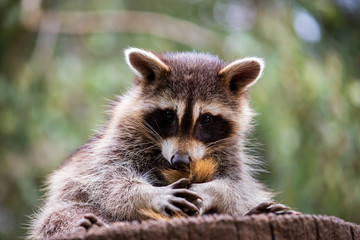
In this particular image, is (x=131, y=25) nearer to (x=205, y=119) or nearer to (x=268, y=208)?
(x=205, y=119)

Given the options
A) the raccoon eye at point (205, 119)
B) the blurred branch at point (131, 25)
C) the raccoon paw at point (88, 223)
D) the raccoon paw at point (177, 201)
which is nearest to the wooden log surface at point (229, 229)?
the raccoon paw at point (88, 223)

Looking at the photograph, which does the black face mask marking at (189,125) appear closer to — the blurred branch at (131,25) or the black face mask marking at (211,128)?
the black face mask marking at (211,128)

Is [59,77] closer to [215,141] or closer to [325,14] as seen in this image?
[325,14]

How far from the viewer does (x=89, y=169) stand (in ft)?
13.4

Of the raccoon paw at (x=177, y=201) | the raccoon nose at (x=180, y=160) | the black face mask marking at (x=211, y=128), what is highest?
the black face mask marking at (x=211, y=128)

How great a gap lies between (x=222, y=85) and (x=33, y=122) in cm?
404

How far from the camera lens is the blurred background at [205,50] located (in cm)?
717

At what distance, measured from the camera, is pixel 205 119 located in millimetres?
3969

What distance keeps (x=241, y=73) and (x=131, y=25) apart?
186 inches

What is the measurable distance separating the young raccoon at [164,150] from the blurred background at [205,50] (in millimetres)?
2286

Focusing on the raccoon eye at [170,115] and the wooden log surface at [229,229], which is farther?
the raccoon eye at [170,115]

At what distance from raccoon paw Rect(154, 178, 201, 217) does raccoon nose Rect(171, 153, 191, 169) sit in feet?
0.62

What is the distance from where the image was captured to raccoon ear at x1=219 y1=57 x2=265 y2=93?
4166mm

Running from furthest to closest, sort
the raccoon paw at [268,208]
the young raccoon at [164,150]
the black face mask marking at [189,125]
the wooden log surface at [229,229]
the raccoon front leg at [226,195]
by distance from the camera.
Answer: the black face mask marking at [189,125], the young raccoon at [164,150], the raccoon front leg at [226,195], the raccoon paw at [268,208], the wooden log surface at [229,229]
